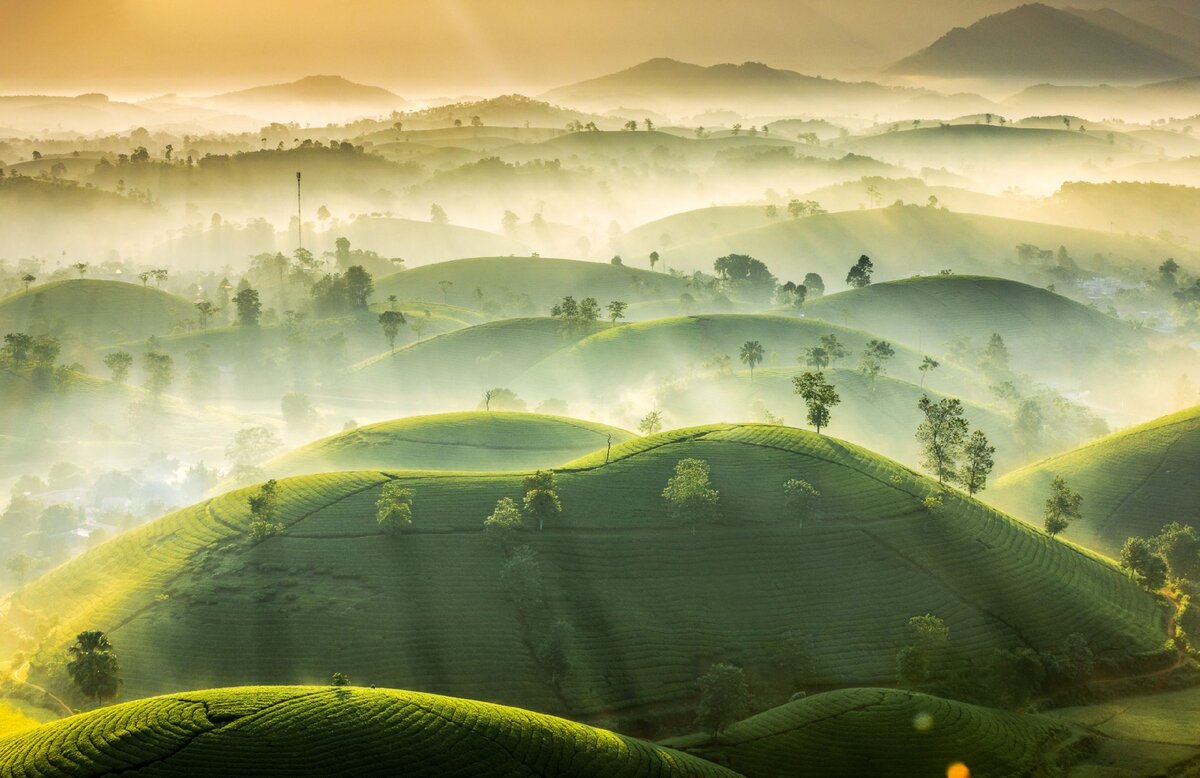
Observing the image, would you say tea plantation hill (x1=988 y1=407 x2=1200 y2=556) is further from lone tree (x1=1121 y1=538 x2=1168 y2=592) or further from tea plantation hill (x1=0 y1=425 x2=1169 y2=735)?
tea plantation hill (x1=0 y1=425 x2=1169 y2=735)

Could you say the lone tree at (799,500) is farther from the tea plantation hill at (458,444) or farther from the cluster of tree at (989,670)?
the tea plantation hill at (458,444)

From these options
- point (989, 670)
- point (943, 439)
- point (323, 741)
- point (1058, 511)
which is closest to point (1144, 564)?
point (1058, 511)

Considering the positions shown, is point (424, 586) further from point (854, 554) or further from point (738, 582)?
point (854, 554)

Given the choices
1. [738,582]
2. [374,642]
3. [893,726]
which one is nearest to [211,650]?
[374,642]

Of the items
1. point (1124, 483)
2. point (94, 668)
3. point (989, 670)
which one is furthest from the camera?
point (1124, 483)

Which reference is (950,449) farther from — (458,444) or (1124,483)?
(458,444)

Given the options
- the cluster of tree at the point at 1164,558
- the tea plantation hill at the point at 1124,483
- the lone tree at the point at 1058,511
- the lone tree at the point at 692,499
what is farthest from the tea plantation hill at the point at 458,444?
the cluster of tree at the point at 1164,558
